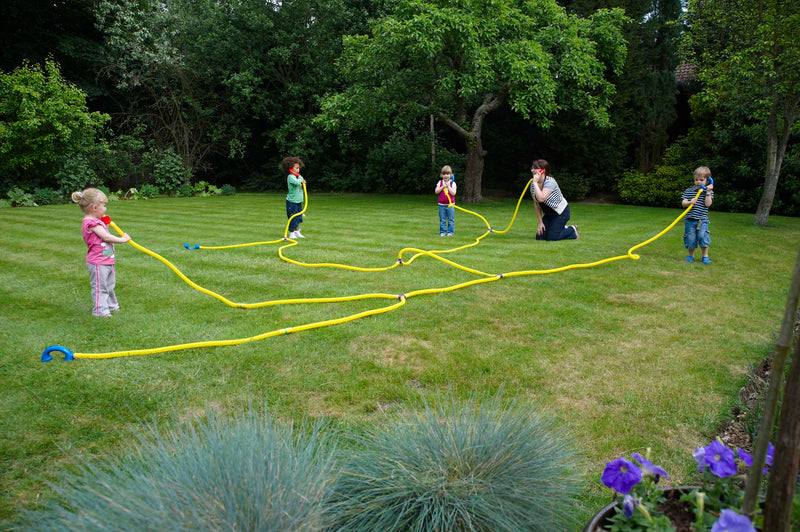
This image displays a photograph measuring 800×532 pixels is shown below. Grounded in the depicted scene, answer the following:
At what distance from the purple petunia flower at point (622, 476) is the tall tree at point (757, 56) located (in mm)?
11645

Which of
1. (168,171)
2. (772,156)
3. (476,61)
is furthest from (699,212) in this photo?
(168,171)

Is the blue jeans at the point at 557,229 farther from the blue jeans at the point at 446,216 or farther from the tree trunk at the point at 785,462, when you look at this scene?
the tree trunk at the point at 785,462

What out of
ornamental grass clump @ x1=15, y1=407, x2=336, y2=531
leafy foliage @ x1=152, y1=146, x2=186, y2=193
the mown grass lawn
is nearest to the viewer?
ornamental grass clump @ x1=15, y1=407, x2=336, y2=531

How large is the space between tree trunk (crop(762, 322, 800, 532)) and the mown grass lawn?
1.14m

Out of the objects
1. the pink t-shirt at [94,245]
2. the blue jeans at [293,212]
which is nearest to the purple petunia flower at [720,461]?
the pink t-shirt at [94,245]

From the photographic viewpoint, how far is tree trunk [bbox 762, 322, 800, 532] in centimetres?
124

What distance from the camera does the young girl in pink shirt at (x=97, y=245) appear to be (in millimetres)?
4906

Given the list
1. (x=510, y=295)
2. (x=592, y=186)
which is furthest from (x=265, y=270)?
(x=592, y=186)

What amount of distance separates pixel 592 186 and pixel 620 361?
17.5 metres

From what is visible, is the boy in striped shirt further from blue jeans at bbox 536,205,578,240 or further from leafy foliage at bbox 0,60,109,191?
leafy foliage at bbox 0,60,109,191

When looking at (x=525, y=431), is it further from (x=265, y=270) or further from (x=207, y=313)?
(x=265, y=270)

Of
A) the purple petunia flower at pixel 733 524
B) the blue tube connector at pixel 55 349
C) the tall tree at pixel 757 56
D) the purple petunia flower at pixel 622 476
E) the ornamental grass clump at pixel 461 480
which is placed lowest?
the blue tube connector at pixel 55 349

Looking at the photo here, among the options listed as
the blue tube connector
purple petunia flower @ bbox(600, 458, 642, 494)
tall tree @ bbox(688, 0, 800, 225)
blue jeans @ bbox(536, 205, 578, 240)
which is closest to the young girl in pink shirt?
the blue tube connector

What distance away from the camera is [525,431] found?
2051mm
